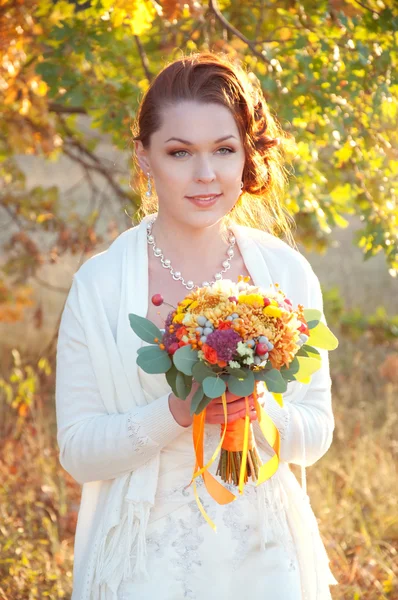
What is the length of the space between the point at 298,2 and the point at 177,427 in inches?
102

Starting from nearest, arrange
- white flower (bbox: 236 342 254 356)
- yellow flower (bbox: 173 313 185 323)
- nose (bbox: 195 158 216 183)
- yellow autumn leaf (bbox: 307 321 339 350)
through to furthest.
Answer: white flower (bbox: 236 342 254 356), yellow flower (bbox: 173 313 185 323), yellow autumn leaf (bbox: 307 321 339 350), nose (bbox: 195 158 216 183)

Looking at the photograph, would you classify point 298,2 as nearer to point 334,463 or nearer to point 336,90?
point 336,90

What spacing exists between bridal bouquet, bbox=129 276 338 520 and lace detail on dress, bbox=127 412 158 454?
0.17 m

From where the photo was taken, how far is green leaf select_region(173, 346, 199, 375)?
82.2 inches

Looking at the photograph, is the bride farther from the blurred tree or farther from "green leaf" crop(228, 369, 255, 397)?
the blurred tree

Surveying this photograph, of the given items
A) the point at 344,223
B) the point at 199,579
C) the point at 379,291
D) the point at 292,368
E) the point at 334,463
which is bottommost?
the point at 379,291

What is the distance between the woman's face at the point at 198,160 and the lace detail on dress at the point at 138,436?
23.3 inches

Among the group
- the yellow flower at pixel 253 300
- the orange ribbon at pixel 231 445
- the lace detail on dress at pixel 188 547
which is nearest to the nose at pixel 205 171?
the yellow flower at pixel 253 300

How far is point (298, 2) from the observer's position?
164 inches

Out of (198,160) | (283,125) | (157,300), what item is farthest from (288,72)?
(157,300)

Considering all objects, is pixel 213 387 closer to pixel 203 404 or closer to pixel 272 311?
pixel 203 404

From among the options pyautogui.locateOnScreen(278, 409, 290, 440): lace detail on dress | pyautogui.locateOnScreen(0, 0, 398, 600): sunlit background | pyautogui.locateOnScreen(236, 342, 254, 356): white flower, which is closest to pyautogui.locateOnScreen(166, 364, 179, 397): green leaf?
pyautogui.locateOnScreen(236, 342, 254, 356): white flower

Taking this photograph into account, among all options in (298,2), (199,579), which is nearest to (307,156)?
(298,2)

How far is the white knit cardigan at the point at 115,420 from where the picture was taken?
2396 mm
